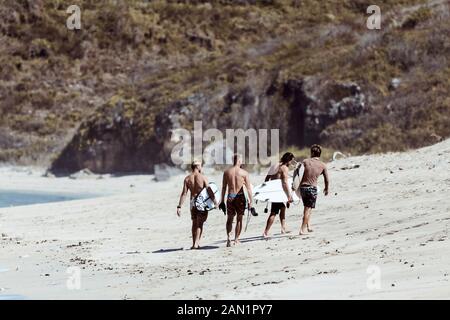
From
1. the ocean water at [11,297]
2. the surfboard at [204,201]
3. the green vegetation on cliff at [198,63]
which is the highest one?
the green vegetation on cliff at [198,63]

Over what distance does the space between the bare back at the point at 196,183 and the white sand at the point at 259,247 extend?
826 mm

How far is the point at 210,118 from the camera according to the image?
102ft

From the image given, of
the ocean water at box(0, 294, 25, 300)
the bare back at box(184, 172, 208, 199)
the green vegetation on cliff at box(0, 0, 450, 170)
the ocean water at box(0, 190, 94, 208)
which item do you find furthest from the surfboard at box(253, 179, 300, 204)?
the ocean water at box(0, 190, 94, 208)

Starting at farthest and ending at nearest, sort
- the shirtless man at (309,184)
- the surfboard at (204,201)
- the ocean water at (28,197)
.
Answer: the ocean water at (28,197)
the shirtless man at (309,184)
the surfboard at (204,201)

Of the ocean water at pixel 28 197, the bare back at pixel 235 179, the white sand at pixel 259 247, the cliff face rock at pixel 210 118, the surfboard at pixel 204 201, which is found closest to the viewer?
the white sand at pixel 259 247

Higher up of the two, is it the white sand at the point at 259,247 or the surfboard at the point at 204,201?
the surfboard at the point at 204,201

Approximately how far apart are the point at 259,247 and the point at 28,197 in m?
16.6

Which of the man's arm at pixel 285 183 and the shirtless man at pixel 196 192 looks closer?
the shirtless man at pixel 196 192

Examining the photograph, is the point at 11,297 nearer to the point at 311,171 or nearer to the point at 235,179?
the point at 235,179

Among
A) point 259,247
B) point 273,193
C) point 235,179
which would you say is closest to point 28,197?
point 273,193

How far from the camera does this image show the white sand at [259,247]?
27.7ft

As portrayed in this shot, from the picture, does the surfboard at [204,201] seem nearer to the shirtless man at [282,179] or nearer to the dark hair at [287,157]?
the shirtless man at [282,179]

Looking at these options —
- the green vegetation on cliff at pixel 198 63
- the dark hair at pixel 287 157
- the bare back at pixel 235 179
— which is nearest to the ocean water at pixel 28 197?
the green vegetation on cliff at pixel 198 63

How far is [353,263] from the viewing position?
30.8 ft
